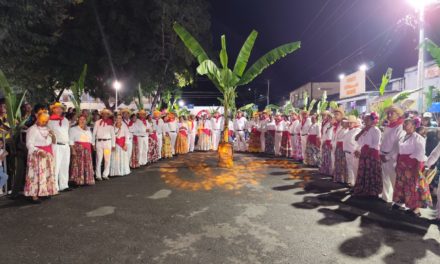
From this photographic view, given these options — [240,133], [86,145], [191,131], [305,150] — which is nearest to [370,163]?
[305,150]

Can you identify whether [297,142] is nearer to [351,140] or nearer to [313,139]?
[313,139]

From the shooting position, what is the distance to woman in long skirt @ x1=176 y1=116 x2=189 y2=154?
1492cm

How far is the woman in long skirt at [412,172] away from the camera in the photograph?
575 centimetres

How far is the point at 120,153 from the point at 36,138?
3201mm

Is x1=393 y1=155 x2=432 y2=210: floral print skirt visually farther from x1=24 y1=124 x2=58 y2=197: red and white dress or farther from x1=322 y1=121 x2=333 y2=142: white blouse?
x1=24 y1=124 x2=58 y2=197: red and white dress

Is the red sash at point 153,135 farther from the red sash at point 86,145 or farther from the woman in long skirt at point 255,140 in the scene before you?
the woman in long skirt at point 255,140

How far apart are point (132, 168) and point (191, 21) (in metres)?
12.7

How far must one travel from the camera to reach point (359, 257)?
13.3ft

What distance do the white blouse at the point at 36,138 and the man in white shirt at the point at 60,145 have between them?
37 cm

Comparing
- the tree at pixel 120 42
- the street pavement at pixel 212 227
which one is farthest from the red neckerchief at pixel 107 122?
the tree at pixel 120 42

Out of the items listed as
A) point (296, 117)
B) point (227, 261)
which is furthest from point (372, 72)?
point (227, 261)

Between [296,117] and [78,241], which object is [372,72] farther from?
[78,241]

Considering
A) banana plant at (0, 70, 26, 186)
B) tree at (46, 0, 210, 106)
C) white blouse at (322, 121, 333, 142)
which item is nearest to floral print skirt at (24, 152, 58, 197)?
banana plant at (0, 70, 26, 186)

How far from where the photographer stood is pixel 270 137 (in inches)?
595
